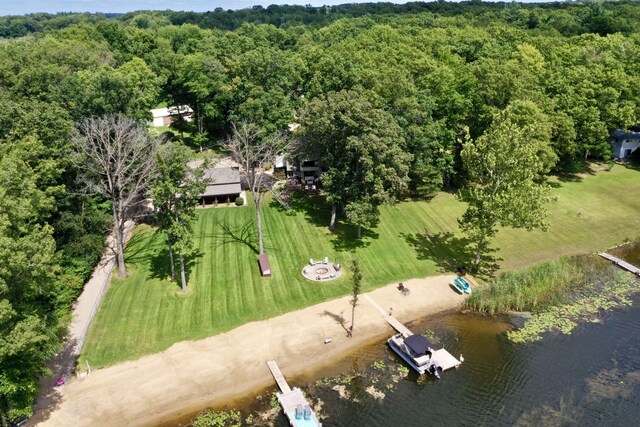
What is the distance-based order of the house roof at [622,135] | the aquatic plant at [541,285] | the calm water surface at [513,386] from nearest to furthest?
the calm water surface at [513,386]
the aquatic plant at [541,285]
the house roof at [622,135]

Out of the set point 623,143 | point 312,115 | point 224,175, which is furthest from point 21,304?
point 623,143

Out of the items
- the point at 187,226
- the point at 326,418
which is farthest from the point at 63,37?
the point at 326,418

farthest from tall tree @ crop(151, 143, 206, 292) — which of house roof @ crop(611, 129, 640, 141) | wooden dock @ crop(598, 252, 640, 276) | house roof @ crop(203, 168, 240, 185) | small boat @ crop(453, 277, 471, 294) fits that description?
house roof @ crop(611, 129, 640, 141)

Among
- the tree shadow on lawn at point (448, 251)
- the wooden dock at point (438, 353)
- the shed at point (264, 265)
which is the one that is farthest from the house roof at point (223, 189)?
the wooden dock at point (438, 353)

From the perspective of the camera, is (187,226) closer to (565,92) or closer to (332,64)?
(332,64)

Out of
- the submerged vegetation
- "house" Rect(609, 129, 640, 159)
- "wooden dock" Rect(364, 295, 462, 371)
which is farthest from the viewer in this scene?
"house" Rect(609, 129, 640, 159)

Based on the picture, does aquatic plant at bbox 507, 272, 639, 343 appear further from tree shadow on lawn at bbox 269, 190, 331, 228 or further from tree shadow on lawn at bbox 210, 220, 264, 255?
tree shadow on lawn at bbox 210, 220, 264, 255

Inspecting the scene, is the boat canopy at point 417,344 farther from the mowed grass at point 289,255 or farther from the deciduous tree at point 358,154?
the deciduous tree at point 358,154
